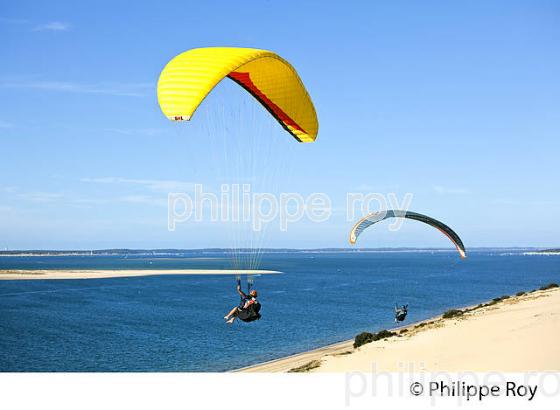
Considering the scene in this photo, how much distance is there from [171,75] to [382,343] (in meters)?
14.3

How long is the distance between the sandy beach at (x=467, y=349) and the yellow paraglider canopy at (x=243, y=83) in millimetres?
7160

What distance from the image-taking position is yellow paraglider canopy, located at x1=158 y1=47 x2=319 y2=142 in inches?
417

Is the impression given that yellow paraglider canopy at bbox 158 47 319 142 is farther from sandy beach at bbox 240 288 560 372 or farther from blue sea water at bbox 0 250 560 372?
blue sea water at bbox 0 250 560 372

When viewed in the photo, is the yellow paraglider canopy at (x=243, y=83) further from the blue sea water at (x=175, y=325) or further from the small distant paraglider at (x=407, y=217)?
the blue sea water at (x=175, y=325)

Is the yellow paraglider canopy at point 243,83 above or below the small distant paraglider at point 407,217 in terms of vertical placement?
above

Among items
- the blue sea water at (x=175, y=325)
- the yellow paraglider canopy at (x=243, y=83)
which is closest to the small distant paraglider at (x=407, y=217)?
the yellow paraglider canopy at (x=243, y=83)

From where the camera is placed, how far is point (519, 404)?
938cm

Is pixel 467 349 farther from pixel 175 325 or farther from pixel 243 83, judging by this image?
pixel 175 325

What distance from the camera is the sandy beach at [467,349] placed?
14.9 meters

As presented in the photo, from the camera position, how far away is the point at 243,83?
14078mm

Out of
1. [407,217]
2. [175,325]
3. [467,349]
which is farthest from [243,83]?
[175,325]

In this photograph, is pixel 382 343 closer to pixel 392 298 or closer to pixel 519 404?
pixel 519 404

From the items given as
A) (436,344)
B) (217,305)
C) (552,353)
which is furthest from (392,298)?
(552,353)

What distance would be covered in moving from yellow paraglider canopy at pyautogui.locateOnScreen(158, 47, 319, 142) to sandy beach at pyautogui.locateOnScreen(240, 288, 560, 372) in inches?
282
